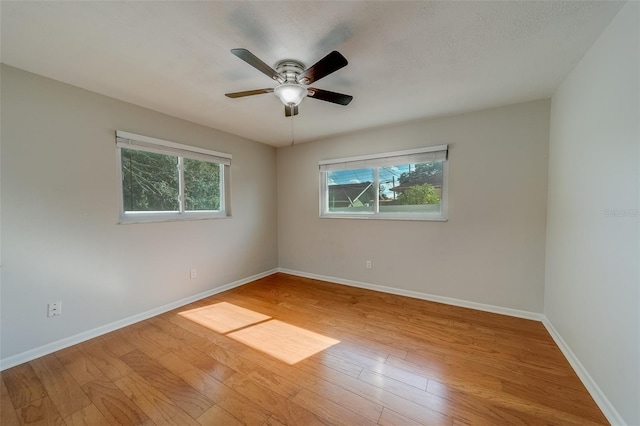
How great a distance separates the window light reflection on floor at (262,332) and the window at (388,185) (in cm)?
182

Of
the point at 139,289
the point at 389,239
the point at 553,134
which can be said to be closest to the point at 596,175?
the point at 553,134

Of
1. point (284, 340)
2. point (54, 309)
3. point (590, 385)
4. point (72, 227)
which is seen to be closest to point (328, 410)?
point (284, 340)

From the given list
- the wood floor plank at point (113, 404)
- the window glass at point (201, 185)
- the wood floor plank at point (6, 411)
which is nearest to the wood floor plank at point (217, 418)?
the wood floor plank at point (113, 404)

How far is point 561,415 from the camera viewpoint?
135 cm

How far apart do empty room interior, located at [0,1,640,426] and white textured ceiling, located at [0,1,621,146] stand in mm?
16

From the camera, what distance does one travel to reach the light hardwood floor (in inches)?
53.4

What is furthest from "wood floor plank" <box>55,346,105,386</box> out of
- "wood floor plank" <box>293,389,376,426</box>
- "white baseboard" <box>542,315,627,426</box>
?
"white baseboard" <box>542,315,627,426</box>

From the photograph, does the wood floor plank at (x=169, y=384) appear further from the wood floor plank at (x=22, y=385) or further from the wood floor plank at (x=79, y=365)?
the wood floor plank at (x=22, y=385)

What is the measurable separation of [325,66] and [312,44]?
0.26 meters

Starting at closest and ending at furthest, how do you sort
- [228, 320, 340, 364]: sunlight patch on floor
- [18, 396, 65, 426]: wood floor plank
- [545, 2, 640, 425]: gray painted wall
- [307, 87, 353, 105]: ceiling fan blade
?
[545, 2, 640, 425]: gray painted wall, [18, 396, 65, 426]: wood floor plank, [307, 87, 353, 105]: ceiling fan blade, [228, 320, 340, 364]: sunlight patch on floor

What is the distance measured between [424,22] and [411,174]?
6.33 feet

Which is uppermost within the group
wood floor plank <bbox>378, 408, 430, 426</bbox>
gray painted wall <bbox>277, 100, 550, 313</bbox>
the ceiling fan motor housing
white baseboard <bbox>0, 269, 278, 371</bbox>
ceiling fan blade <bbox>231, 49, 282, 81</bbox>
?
the ceiling fan motor housing

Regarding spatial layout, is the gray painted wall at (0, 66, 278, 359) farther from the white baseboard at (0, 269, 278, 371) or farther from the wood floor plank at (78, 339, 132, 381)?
the wood floor plank at (78, 339, 132, 381)

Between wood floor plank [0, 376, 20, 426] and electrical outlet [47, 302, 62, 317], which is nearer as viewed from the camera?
wood floor plank [0, 376, 20, 426]
